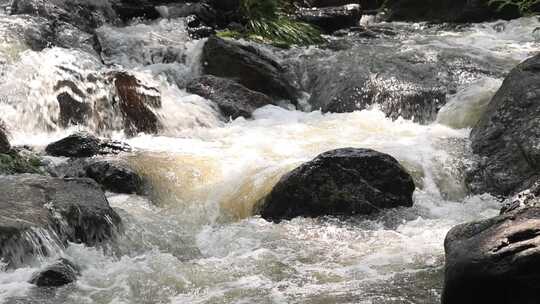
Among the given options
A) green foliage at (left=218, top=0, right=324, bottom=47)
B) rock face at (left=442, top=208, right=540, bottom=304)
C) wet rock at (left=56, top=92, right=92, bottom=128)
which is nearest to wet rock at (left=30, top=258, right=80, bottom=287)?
rock face at (left=442, top=208, right=540, bottom=304)

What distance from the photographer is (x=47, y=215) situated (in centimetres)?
573

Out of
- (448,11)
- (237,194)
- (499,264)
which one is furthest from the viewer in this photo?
(448,11)

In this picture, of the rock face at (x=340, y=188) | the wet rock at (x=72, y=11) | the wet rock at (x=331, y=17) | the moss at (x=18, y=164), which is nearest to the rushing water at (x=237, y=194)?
the rock face at (x=340, y=188)

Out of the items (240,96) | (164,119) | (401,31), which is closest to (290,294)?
(164,119)

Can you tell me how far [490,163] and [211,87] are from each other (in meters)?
4.81

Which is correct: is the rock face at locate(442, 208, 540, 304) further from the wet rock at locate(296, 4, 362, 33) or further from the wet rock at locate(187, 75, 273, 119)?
the wet rock at locate(296, 4, 362, 33)

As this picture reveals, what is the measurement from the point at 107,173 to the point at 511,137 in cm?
443

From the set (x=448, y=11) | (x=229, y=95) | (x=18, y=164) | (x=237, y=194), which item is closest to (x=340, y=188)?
(x=237, y=194)

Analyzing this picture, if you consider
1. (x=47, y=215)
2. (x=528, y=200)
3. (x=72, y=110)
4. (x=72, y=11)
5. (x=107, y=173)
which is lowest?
(x=107, y=173)

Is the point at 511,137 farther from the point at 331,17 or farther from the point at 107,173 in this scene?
the point at 331,17

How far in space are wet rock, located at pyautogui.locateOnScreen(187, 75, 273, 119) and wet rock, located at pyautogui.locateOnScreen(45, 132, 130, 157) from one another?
8.71ft

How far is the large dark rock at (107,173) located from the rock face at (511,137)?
361cm

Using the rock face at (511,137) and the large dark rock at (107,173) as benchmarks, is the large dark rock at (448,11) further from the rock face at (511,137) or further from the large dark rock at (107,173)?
the large dark rock at (107,173)

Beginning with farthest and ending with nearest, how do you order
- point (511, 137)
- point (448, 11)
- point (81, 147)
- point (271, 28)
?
point (448, 11) → point (271, 28) → point (81, 147) → point (511, 137)
